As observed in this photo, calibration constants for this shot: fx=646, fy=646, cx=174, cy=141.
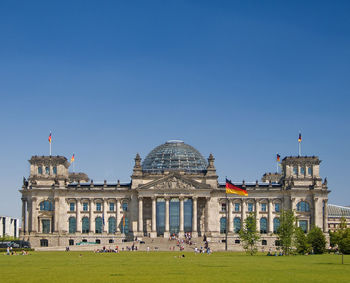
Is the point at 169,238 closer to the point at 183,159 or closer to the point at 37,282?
the point at 183,159

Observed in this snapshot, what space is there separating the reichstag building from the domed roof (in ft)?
12.9

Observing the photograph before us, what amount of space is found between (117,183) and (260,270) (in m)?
101

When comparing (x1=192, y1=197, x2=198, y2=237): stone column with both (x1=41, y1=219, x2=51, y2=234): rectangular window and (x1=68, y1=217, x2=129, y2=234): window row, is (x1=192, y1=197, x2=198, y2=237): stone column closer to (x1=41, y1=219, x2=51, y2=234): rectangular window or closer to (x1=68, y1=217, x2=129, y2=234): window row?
(x1=68, y1=217, x2=129, y2=234): window row

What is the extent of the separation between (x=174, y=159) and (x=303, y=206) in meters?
34.7

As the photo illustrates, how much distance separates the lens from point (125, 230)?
161 m

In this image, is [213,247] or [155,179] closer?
[213,247]

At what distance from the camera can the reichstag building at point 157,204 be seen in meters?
157

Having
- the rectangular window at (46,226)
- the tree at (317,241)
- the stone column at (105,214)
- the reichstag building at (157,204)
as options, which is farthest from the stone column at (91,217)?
the tree at (317,241)

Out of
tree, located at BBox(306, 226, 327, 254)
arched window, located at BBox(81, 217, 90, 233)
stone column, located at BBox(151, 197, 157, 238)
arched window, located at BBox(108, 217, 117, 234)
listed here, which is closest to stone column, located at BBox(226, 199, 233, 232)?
stone column, located at BBox(151, 197, 157, 238)

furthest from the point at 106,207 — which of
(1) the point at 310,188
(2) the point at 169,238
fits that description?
(1) the point at 310,188

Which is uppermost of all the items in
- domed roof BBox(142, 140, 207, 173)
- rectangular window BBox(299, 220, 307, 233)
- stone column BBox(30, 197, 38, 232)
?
domed roof BBox(142, 140, 207, 173)

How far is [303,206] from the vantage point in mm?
158875

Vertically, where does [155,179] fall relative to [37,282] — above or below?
above

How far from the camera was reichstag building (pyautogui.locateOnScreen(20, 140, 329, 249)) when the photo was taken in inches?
6196
